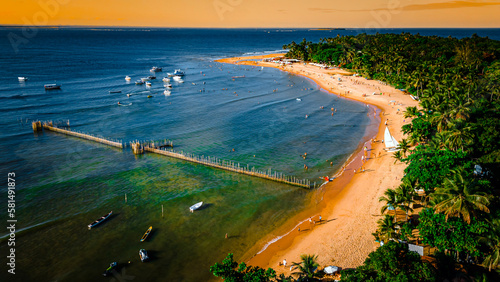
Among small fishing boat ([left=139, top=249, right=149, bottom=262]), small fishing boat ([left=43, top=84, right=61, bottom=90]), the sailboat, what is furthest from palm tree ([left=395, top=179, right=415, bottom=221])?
small fishing boat ([left=43, top=84, right=61, bottom=90])

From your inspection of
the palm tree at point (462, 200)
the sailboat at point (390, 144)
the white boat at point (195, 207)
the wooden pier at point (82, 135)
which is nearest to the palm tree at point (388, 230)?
the palm tree at point (462, 200)

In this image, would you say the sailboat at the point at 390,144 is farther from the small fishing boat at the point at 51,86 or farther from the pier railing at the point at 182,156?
the small fishing boat at the point at 51,86

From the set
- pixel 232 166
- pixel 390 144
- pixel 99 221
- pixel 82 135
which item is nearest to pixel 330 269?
pixel 232 166

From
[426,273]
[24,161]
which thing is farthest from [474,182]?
[24,161]

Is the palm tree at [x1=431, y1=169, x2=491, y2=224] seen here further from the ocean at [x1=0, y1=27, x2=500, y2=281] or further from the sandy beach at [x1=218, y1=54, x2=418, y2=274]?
the ocean at [x1=0, y1=27, x2=500, y2=281]

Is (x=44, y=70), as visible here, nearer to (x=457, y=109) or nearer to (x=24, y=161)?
(x=24, y=161)

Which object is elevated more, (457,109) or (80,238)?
(457,109)

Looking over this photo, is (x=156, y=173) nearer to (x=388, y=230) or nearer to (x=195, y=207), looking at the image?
(x=195, y=207)
